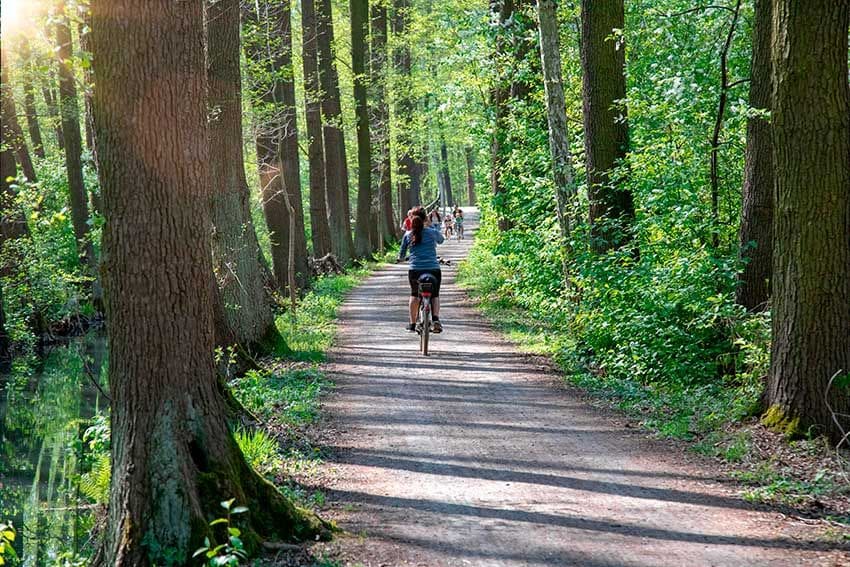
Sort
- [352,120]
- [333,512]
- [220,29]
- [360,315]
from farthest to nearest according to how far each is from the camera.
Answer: [352,120]
[360,315]
[220,29]
[333,512]

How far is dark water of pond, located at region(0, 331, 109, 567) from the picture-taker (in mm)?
8672

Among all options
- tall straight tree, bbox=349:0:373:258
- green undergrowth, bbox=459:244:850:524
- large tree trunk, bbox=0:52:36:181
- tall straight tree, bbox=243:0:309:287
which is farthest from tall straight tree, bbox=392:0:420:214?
green undergrowth, bbox=459:244:850:524

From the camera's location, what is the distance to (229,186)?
530 inches

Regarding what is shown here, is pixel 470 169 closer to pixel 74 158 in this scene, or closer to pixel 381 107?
pixel 381 107

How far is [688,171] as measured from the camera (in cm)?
1205

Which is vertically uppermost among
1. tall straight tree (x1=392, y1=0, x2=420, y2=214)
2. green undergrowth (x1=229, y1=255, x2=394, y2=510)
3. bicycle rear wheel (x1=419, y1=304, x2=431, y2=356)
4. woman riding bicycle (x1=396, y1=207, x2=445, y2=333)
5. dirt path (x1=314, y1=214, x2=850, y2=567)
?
tall straight tree (x1=392, y1=0, x2=420, y2=214)

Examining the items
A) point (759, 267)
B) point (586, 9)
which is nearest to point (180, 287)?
point (759, 267)

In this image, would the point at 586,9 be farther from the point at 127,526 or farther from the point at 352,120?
the point at 352,120

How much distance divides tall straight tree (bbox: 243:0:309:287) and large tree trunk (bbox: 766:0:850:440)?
11408 mm

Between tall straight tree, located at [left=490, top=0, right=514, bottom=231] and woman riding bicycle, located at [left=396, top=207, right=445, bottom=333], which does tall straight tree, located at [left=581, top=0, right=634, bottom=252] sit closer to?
woman riding bicycle, located at [left=396, top=207, right=445, bottom=333]

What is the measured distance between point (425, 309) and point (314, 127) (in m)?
14.2

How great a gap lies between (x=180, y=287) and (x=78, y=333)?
20.3 metres

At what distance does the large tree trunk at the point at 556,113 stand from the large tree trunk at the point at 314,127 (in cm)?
1081

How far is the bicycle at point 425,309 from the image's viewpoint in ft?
46.8
